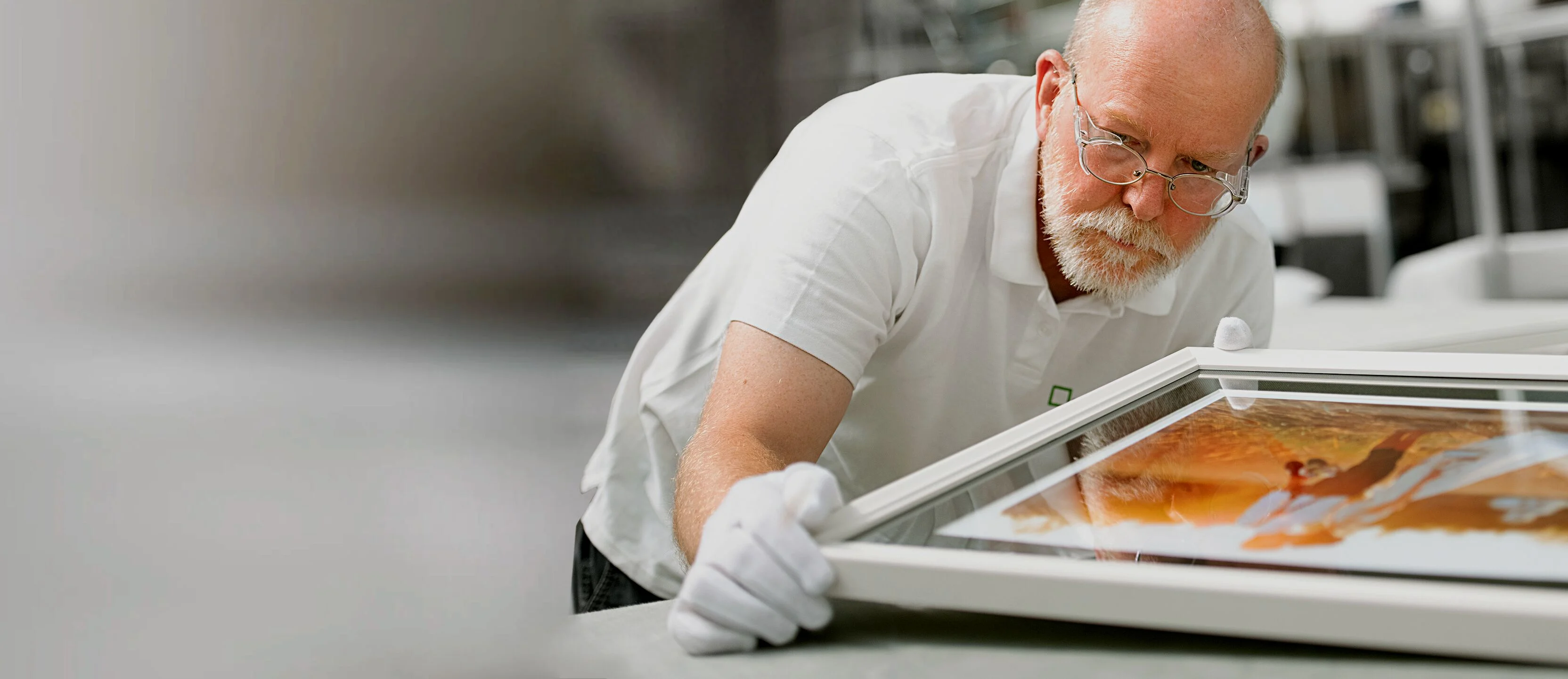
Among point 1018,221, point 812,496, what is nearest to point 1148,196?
point 1018,221

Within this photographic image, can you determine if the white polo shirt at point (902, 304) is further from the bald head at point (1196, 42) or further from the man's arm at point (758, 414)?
the bald head at point (1196, 42)

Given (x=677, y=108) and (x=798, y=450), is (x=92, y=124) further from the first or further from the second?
(x=677, y=108)

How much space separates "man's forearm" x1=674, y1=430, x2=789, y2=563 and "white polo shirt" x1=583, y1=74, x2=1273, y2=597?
13cm

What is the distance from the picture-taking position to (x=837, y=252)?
1.07 m

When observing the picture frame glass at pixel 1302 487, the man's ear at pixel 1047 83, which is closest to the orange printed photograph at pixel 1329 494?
the picture frame glass at pixel 1302 487

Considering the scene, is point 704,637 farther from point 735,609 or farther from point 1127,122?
point 1127,122

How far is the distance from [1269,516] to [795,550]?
30cm

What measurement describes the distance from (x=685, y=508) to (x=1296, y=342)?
1.26m

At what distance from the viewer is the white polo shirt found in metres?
1.08

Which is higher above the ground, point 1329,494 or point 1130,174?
point 1130,174

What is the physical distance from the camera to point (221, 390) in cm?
109

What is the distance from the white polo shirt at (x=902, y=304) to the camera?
42.6 inches

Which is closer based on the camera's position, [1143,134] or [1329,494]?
[1329,494]

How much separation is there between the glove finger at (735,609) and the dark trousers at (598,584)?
742 mm
